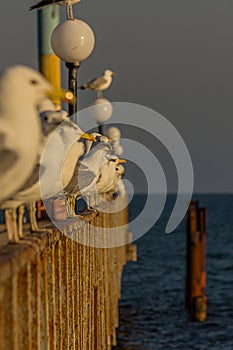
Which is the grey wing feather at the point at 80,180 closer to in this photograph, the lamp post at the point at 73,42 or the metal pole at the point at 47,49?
the lamp post at the point at 73,42

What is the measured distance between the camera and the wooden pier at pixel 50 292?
20.5 ft

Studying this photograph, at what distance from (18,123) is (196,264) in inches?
1007

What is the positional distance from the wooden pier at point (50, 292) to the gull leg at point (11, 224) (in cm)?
12

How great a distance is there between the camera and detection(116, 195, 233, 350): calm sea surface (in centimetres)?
2789

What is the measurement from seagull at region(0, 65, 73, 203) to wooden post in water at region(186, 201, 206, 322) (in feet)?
83.2

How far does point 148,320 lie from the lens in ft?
106

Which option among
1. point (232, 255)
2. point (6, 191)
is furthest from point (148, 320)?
point (232, 255)

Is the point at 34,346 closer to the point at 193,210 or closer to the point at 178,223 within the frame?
the point at 193,210

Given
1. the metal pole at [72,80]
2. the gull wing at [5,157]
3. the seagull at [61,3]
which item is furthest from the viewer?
the seagull at [61,3]

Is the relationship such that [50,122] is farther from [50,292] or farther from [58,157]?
[50,292]

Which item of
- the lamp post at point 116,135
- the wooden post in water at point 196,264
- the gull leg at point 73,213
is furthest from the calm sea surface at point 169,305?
the gull leg at point 73,213

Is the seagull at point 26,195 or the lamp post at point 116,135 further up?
the lamp post at point 116,135

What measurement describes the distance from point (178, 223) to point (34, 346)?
432 ft

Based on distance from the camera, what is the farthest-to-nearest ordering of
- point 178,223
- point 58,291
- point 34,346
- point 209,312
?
point 178,223
point 209,312
point 58,291
point 34,346
